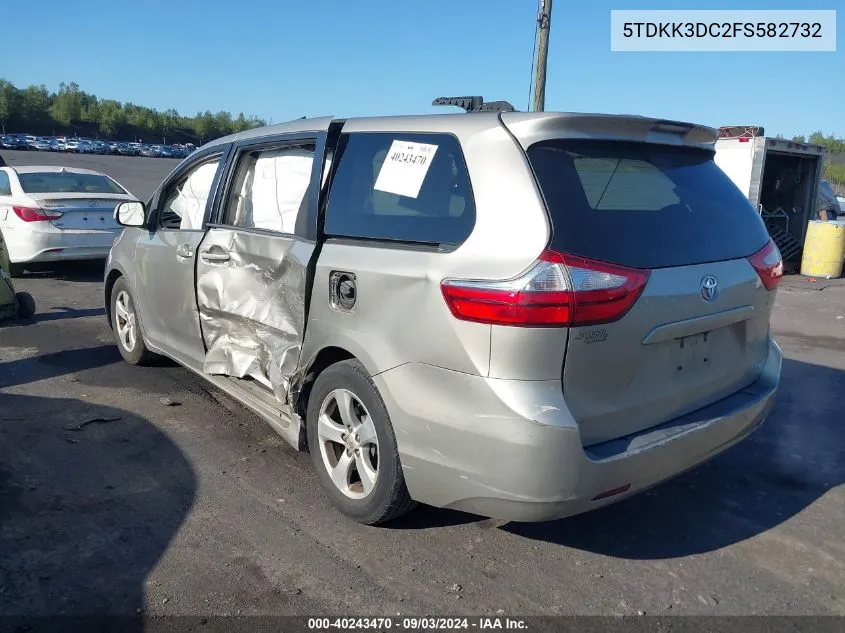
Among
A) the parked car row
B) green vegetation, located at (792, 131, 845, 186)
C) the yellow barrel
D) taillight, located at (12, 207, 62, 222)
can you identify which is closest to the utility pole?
the yellow barrel

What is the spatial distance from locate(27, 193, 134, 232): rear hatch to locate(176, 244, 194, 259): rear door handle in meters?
4.84

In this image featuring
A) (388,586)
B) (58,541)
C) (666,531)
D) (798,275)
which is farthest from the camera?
(798,275)

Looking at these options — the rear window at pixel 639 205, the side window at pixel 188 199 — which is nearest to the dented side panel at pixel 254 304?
the side window at pixel 188 199

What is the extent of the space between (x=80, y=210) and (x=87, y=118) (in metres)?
129

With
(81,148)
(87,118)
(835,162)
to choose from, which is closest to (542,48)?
(835,162)

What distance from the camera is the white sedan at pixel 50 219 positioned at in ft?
28.9

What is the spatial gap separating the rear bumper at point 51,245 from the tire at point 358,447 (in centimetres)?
690

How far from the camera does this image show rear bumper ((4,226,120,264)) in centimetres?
879

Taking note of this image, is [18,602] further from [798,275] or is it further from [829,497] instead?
[798,275]

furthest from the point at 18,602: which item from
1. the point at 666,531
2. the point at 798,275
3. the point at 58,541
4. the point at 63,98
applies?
the point at 63,98

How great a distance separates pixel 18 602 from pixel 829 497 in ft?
12.8

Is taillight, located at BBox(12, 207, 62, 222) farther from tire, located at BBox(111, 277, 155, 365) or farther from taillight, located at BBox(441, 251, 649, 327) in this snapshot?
taillight, located at BBox(441, 251, 649, 327)

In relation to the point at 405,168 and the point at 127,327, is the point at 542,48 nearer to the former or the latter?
the point at 127,327

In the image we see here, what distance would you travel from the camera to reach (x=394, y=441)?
2926mm
